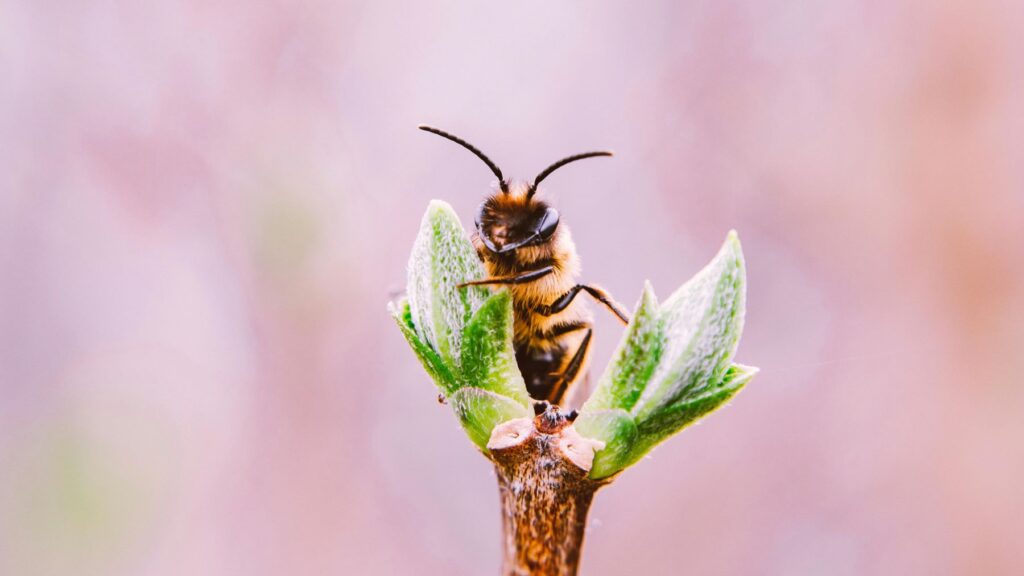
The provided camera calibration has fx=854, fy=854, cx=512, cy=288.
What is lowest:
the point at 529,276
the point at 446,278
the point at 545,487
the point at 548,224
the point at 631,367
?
the point at 545,487

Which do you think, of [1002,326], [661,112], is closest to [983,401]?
[1002,326]

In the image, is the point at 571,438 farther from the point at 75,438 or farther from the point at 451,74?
the point at 451,74

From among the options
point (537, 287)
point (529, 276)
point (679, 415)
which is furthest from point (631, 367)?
point (537, 287)

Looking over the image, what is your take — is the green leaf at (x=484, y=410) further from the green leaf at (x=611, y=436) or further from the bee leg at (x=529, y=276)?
Answer: the bee leg at (x=529, y=276)

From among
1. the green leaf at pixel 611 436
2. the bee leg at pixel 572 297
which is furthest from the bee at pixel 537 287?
the green leaf at pixel 611 436

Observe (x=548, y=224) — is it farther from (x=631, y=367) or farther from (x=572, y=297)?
(x=631, y=367)

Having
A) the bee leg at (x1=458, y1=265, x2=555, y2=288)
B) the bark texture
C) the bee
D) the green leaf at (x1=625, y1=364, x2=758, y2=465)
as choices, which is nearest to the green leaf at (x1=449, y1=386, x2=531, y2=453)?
the bark texture

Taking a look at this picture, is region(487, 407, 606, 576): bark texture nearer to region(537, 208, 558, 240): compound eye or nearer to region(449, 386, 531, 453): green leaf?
region(449, 386, 531, 453): green leaf
